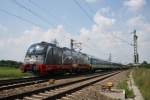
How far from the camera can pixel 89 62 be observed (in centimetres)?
4650

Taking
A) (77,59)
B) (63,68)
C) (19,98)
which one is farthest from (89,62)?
(19,98)

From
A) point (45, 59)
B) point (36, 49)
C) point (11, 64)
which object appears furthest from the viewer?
point (11, 64)

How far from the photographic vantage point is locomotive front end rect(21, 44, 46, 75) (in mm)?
24062

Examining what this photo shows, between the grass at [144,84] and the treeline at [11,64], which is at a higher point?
the treeline at [11,64]

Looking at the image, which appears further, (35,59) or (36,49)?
(36,49)

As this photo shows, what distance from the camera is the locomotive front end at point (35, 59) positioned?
947 inches

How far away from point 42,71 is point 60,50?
5.03 meters

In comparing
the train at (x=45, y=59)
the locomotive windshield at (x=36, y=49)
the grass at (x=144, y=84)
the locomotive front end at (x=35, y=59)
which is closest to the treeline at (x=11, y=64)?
the train at (x=45, y=59)

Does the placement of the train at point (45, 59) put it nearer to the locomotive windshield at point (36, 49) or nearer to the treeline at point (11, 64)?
the locomotive windshield at point (36, 49)

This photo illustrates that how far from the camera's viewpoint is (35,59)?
983 inches

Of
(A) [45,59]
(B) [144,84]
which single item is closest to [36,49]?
(A) [45,59]

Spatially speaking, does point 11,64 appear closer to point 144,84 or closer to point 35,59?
point 35,59

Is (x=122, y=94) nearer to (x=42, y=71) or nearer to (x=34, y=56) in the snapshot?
(x=42, y=71)

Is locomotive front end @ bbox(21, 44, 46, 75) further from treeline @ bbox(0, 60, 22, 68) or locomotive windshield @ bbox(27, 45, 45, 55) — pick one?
treeline @ bbox(0, 60, 22, 68)
